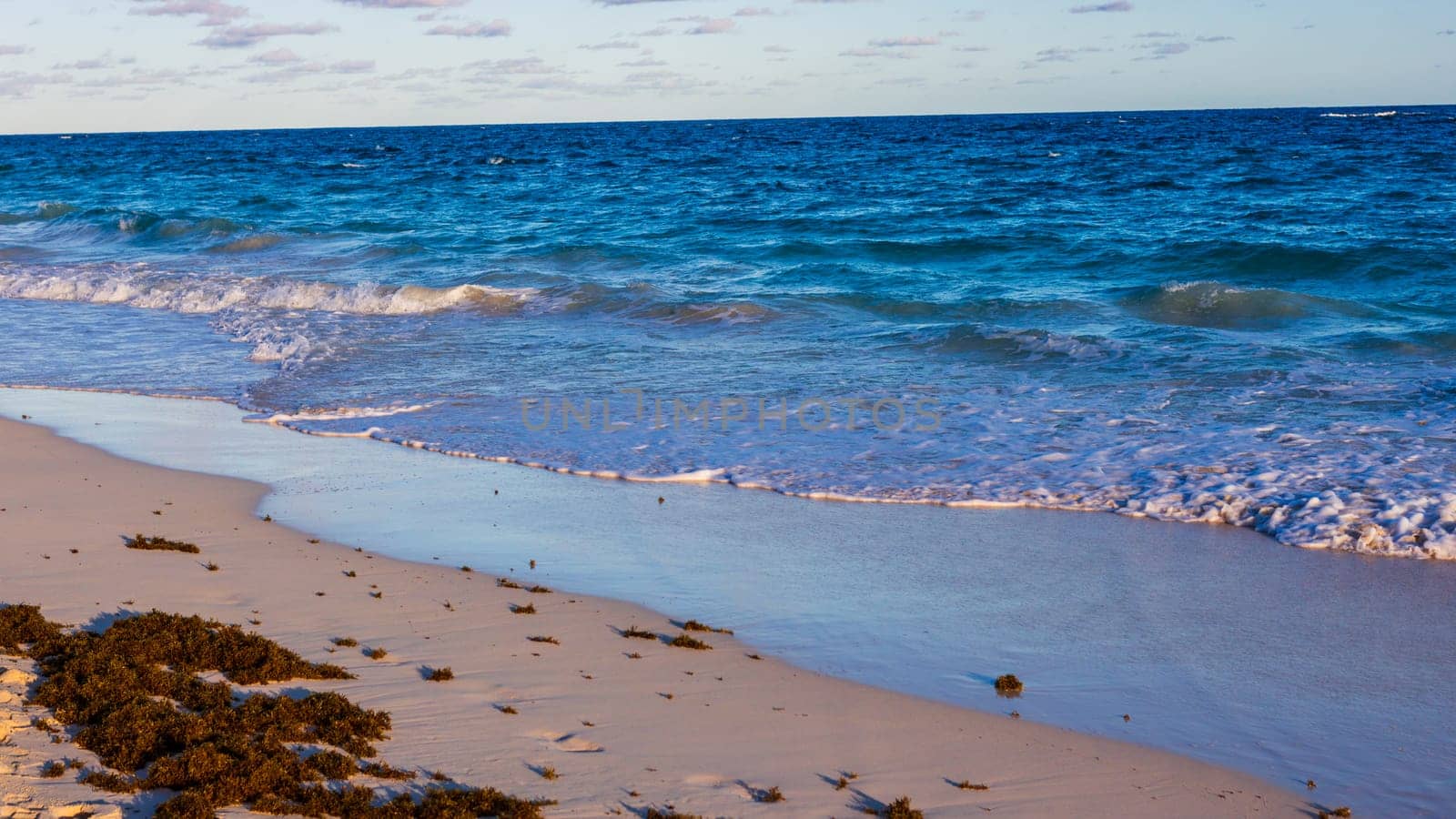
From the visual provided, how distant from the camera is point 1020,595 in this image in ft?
21.2

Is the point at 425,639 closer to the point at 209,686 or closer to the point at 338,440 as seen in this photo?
the point at 209,686

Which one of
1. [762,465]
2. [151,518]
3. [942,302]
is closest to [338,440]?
[151,518]

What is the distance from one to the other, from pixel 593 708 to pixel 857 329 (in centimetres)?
1152

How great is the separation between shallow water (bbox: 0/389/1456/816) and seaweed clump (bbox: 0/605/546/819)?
191 cm

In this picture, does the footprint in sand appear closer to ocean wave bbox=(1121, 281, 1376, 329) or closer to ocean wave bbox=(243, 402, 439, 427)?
ocean wave bbox=(243, 402, 439, 427)

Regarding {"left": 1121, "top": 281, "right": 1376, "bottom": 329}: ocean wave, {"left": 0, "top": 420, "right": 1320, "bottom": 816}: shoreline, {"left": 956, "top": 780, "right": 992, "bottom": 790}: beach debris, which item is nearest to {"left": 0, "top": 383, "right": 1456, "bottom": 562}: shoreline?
{"left": 0, "top": 420, "right": 1320, "bottom": 816}: shoreline

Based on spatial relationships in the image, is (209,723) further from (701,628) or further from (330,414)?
(330,414)

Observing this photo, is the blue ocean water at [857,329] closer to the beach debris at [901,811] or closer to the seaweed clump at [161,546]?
the seaweed clump at [161,546]

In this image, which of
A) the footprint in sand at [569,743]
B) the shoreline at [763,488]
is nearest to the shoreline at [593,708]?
the footprint in sand at [569,743]

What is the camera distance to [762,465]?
9.22 m

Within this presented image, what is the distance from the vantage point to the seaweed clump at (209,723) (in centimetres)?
387

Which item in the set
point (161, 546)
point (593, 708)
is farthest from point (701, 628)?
point (161, 546)

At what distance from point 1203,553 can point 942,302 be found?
10.5m

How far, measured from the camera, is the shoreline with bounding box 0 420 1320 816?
4.27 m
